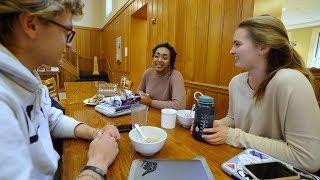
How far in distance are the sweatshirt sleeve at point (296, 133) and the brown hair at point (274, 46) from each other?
0.17 metres

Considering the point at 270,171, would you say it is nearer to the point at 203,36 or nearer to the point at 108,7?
the point at 203,36

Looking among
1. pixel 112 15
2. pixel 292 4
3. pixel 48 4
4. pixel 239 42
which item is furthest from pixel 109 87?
pixel 292 4

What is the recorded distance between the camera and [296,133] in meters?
0.91

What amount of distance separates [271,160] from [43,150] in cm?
80

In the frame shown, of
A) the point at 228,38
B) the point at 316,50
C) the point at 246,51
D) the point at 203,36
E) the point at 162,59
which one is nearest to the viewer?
the point at 246,51

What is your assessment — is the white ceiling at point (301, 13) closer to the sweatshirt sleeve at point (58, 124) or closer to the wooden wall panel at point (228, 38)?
the wooden wall panel at point (228, 38)

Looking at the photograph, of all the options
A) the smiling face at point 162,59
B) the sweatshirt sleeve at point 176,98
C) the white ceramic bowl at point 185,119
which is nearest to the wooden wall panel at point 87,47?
the smiling face at point 162,59

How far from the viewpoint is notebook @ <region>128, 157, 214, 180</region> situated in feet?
2.14

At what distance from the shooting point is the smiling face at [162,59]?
220cm

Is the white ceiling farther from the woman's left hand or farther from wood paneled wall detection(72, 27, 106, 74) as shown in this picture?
wood paneled wall detection(72, 27, 106, 74)

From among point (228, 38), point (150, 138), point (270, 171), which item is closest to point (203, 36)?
point (228, 38)

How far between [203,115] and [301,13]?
318 inches

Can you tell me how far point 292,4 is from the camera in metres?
5.92

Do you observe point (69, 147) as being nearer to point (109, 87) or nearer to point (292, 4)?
point (109, 87)
